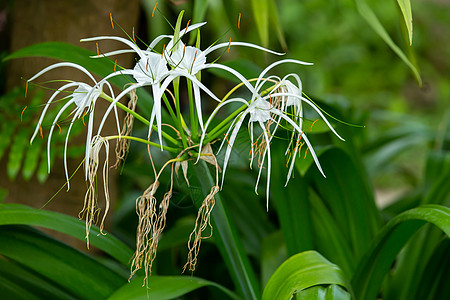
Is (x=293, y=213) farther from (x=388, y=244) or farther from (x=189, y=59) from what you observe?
(x=189, y=59)

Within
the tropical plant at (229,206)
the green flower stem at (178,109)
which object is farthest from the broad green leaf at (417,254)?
the green flower stem at (178,109)

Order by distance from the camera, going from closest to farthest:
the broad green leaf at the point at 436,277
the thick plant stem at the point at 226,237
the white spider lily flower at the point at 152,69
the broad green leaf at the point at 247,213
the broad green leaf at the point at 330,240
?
1. the white spider lily flower at the point at 152,69
2. the thick plant stem at the point at 226,237
3. the broad green leaf at the point at 436,277
4. the broad green leaf at the point at 330,240
5. the broad green leaf at the point at 247,213

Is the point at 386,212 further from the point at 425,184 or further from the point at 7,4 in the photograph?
the point at 7,4

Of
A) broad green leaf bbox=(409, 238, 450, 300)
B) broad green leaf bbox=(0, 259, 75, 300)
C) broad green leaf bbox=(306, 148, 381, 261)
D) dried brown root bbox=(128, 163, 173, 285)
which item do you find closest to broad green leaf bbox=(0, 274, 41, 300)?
broad green leaf bbox=(0, 259, 75, 300)

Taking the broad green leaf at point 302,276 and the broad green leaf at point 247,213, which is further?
the broad green leaf at point 247,213

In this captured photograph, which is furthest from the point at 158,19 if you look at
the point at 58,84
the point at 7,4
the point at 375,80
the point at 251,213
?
the point at 375,80

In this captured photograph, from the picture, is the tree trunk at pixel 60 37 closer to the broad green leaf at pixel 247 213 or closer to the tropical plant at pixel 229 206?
the tropical plant at pixel 229 206

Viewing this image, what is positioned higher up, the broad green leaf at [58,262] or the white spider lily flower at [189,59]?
the white spider lily flower at [189,59]

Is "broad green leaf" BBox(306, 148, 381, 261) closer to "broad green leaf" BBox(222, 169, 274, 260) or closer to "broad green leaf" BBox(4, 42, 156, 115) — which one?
"broad green leaf" BBox(222, 169, 274, 260)
